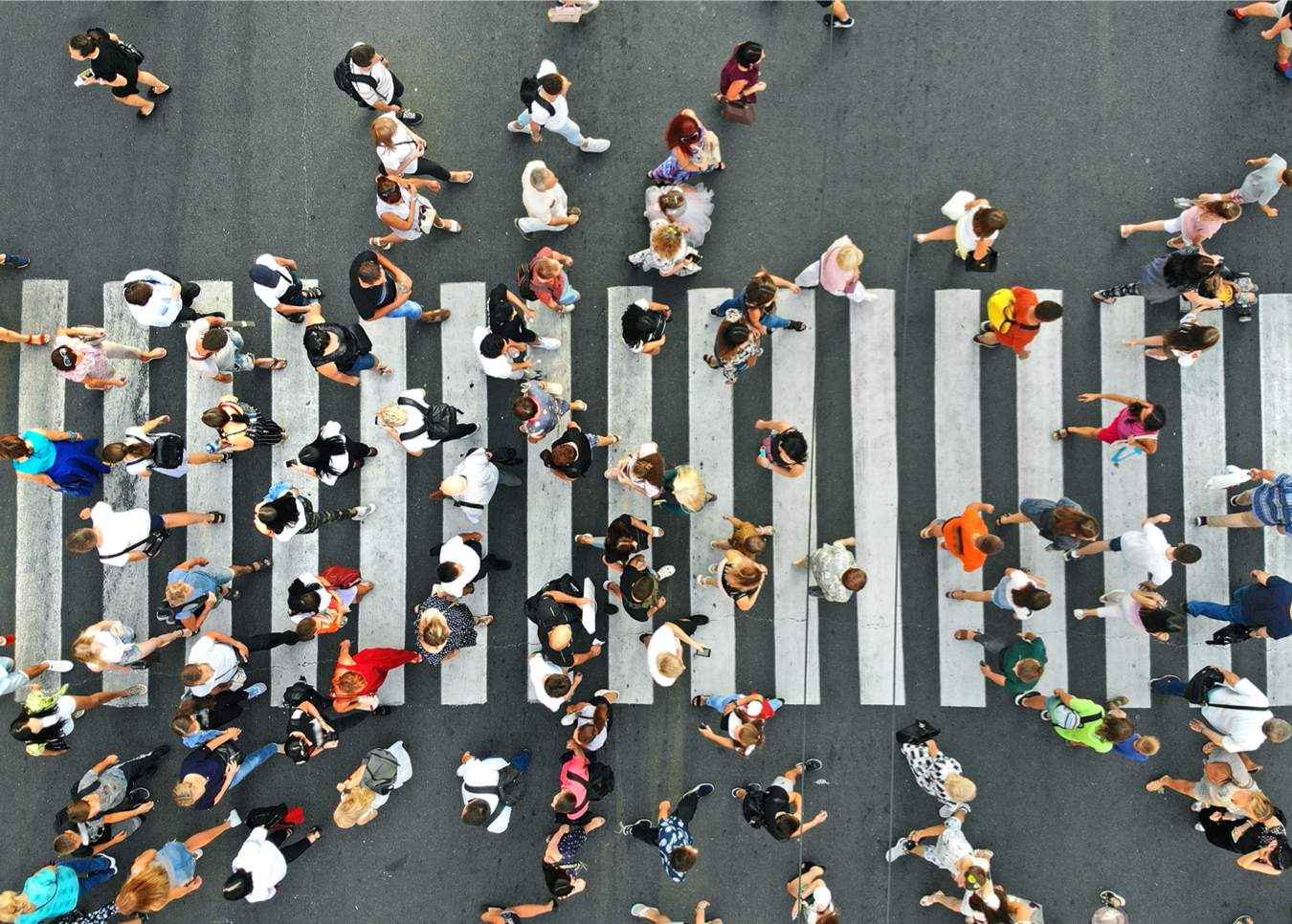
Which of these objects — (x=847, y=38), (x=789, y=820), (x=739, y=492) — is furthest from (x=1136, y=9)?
(x=789, y=820)

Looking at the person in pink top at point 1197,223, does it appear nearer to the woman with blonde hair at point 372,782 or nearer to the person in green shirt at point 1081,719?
the person in green shirt at point 1081,719

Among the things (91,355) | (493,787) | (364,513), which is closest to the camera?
(493,787)

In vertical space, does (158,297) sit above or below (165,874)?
above

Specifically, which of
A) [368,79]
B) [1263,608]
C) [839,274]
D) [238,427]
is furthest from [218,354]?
[1263,608]

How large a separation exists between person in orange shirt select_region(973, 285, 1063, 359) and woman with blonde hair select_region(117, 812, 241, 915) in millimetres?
8964

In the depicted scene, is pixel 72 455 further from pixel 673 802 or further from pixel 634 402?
pixel 673 802

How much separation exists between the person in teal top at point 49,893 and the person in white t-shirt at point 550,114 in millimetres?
8375

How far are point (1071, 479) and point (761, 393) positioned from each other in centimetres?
326

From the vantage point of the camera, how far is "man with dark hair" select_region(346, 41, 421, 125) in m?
6.31

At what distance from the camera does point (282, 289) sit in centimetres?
653

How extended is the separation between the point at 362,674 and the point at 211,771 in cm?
179

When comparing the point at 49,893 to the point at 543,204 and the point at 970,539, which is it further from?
the point at 970,539

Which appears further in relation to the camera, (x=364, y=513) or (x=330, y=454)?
(x=364, y=513)

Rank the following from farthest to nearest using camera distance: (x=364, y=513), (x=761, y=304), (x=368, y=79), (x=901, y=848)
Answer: (x=364, y=513) < (x=901, y=848) < (x=368, y=79) < (x=761, y=304)
